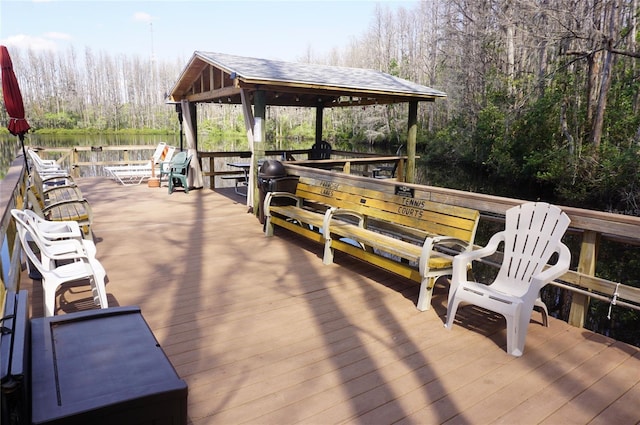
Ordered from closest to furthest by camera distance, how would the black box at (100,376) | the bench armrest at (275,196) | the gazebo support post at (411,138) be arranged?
the black box at (100,376)
the bench armrest at (275,196)
the gazebo support post at (411,138)

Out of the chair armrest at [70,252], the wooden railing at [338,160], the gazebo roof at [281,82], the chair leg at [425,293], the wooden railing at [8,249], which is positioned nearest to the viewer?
the wooden railing at [8,249]

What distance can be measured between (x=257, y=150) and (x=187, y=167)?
2965mm

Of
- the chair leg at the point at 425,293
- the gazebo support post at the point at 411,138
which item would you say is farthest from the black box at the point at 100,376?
the gazebo support post at the point at 411,138

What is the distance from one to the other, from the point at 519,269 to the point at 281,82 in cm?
406

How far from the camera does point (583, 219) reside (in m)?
2.83

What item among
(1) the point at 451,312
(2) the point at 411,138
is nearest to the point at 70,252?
(1) the point at 451,312

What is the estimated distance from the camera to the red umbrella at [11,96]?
349 centimetres

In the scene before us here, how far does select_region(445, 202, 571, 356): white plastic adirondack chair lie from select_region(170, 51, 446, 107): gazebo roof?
3849 millimetres

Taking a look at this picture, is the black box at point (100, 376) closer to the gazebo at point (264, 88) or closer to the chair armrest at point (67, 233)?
the chair armrest at point (67, 233)

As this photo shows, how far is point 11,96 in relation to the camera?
3604mm

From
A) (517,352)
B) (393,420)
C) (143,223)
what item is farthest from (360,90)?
(393,420)

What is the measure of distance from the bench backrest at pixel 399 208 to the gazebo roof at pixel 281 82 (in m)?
1.66

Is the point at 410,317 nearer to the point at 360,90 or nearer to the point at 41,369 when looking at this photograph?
the point at 41,369

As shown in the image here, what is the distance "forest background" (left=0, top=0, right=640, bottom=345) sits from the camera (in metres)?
11.4
